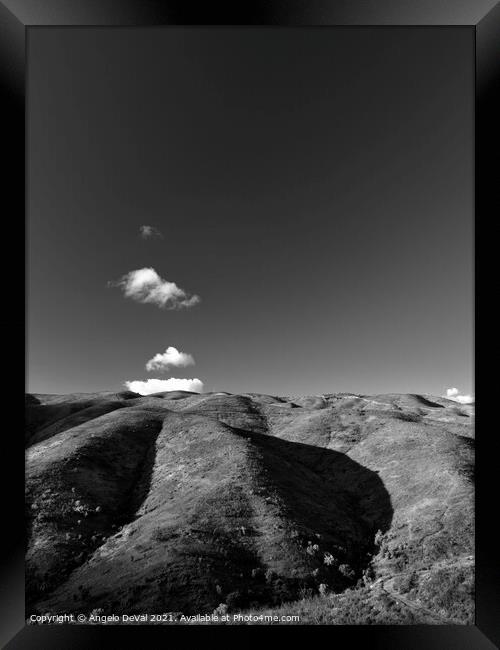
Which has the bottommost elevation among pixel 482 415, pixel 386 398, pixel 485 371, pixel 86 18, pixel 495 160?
pixel 386 398

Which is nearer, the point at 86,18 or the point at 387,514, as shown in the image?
the point at 86,18

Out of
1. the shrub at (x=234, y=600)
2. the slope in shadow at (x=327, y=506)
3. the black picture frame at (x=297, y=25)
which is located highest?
the black picture frame at (x=297, y=25)

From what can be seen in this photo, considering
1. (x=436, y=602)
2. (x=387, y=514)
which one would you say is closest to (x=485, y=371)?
(x=436, y=602)

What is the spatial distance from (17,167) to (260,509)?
17.4m

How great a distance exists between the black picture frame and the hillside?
2.82m

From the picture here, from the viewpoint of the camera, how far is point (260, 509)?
17.0m

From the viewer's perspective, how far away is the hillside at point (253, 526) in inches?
432

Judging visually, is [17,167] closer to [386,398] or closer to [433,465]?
[433,465]

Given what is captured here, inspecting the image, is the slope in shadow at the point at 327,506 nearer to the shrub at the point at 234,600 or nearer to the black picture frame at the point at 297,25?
the shrub at the point at 234,600

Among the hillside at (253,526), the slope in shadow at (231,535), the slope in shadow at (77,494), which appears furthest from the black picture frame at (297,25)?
the slope in shadow at (231,535)

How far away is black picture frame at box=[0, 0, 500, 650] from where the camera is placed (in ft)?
23.6

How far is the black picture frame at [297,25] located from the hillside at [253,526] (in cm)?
282

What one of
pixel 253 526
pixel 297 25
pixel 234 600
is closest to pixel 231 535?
pixel 253 526

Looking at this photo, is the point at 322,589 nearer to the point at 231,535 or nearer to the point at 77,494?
the point at 231,535
